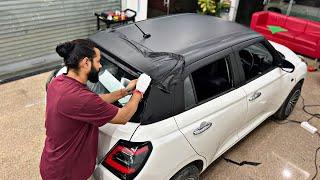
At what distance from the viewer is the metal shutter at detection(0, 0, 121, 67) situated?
4207 mm

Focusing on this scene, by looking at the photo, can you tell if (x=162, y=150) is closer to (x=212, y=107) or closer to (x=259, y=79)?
(x=212, y=107)

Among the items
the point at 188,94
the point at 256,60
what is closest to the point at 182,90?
the point at 188,94

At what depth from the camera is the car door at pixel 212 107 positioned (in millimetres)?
2018

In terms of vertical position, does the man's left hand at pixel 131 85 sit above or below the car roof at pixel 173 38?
below

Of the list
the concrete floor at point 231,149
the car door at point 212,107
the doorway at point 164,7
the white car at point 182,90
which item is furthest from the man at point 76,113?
the doorway at point 164,7

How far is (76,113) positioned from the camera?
1576 mm

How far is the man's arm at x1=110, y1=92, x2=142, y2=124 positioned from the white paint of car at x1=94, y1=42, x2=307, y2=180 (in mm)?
94

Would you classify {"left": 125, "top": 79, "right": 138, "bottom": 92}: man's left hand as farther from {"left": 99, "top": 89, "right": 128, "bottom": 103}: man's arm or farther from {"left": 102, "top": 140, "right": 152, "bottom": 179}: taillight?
{"left": 102, "top": 140, "right": 152, "bottom": 179}: taillight

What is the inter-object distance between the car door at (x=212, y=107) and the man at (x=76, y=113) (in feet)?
1.45

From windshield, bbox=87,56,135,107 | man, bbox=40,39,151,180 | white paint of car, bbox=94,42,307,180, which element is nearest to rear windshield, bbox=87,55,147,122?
windshield, bbox=87,56,135,107

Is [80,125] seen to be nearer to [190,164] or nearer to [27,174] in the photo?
[190,164]

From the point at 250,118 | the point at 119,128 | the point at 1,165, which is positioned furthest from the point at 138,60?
the point at 1,165

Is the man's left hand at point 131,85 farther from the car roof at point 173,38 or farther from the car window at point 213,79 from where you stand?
the car window at point 213,79

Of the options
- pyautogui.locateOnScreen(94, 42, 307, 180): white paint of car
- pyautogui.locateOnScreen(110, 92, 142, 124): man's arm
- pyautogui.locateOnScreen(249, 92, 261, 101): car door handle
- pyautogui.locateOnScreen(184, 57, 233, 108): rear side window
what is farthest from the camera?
pyautogui.locateOnScreen(249, 92, 261, 101): car door handle
